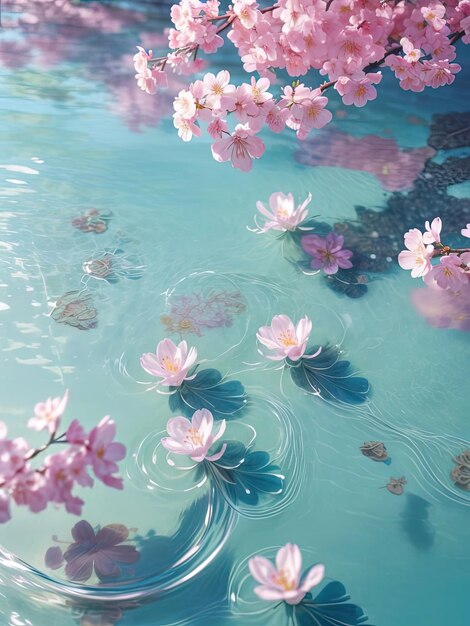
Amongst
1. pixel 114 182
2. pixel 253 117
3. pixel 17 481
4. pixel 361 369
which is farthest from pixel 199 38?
pixel 17 481

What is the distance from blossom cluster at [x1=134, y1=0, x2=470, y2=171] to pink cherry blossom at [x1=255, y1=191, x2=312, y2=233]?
136mm

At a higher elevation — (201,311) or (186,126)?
(186,126)

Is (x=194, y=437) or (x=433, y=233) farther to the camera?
(x=433, y=233)

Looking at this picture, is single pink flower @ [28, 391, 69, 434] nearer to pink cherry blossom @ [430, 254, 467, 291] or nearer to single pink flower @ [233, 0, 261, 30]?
pink cherry blossom @ [430, 254, 467, 291]

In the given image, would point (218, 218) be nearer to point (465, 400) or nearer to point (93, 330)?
point (93, 330)

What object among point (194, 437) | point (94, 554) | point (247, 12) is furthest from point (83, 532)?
point (247, 12)

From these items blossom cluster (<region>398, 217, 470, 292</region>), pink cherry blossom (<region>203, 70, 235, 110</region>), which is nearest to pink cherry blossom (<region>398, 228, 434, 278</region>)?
blossom cluster (<region>398, 217, 470, 292</region>)

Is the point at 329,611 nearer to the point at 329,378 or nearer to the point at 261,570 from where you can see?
the point at 261,570

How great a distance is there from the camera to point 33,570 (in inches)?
33.7

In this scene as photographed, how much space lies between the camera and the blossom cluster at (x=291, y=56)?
46.3 inches

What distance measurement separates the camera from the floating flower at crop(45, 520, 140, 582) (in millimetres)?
854

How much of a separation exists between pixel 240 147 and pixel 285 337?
351 millimetres

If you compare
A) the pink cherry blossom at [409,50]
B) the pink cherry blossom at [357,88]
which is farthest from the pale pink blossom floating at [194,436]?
the pink cherry blossom at [409,50]

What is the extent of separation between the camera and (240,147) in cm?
121
